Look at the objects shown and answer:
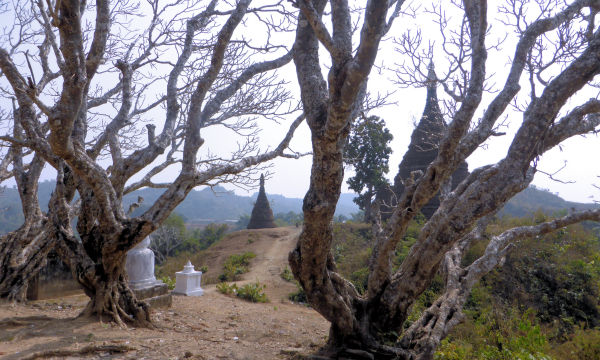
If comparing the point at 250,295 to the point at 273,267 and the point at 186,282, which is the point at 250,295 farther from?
the point at 273,267

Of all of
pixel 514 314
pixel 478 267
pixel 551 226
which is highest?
pixel 551 226

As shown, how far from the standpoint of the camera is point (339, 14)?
2984 millimetres

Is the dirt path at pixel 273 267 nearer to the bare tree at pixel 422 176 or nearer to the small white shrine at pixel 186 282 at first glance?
the small white shrine at pixel 186 282

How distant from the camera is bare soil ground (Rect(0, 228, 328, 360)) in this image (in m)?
3.88

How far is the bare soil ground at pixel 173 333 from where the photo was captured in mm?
3881

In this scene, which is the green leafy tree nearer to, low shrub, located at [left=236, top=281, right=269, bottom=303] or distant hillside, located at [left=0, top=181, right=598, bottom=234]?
low shrub, located at [left=236, top=281, right=269, bottom=303]

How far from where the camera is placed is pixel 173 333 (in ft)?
16.3

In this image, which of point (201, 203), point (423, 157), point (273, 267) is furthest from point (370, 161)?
point (201, 203)

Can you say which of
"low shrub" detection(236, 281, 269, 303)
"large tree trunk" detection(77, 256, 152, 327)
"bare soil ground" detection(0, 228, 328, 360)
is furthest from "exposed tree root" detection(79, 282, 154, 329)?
"low shrub" detection(236, 281, 269, 303)

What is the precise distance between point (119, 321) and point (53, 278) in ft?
12.9

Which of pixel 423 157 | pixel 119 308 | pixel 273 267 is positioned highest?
pixel 423 157

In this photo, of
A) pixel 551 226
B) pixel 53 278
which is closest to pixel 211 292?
pixel 53 278

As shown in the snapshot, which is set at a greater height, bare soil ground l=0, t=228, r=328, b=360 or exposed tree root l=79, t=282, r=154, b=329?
exposed tree root l=79, t=282, r=154, b=329

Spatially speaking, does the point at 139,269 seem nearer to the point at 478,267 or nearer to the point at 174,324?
the point at 174,324
